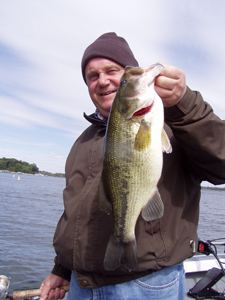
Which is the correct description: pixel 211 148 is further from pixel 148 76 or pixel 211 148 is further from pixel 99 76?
pixel 99 76

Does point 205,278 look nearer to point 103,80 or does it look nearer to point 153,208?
point 153,208

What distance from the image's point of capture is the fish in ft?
6.07

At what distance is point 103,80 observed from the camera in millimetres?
2658

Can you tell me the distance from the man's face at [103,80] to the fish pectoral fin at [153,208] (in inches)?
47.5

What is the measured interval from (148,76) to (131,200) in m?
0.87

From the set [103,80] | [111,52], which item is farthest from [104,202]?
[111,52]

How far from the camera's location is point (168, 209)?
2.23 metres

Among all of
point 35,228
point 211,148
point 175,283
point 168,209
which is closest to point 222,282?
point 175,283

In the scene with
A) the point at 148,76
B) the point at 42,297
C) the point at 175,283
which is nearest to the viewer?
the point at 148,76

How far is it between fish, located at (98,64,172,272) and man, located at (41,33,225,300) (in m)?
0.14

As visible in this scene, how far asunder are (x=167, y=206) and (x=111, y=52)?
5.44 feet

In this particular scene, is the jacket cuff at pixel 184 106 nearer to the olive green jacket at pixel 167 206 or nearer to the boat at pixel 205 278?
the olive green jacket at pixel 167 206

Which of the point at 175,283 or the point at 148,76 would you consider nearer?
the point at 148,76

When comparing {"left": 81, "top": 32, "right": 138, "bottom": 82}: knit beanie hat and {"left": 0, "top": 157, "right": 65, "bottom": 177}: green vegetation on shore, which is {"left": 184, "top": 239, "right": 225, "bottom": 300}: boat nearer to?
{"left": 81, "top": 32, "right": 138, "bottom": 82}: knit beanie hat
